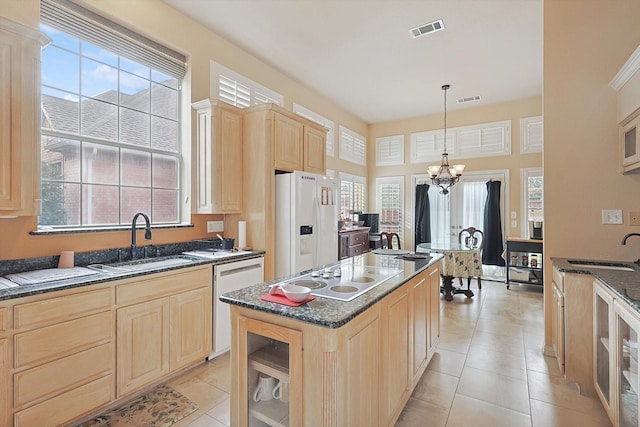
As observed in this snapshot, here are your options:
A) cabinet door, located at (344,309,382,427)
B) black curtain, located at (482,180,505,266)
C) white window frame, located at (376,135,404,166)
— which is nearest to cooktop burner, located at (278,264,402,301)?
cabinet door, located at (344,309,382,427)

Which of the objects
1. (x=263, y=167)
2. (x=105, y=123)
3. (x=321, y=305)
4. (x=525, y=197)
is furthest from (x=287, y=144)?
(x=525, y=197)

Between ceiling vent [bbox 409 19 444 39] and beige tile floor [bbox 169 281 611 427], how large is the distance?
3.52 metres

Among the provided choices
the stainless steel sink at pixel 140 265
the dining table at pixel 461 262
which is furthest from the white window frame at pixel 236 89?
the dining table at pixel 461 262

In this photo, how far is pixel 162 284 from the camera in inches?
92.2

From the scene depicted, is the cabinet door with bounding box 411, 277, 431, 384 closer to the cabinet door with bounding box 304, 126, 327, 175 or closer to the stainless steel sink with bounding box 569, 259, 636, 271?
the stainless steel sink with bounding box 569, 259, 636, 271

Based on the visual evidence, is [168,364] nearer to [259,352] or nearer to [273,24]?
[259,352]

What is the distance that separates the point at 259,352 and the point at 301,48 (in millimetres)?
3726

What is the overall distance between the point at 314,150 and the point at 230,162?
1217 millimetres

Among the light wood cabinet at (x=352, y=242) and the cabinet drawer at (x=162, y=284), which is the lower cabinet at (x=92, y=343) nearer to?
the cabinet drawer at (x=162, y=284)

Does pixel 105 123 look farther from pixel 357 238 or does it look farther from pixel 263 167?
pixel 357 238

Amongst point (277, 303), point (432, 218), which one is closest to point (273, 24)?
point (277, 303)

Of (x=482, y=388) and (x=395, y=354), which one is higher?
(x=395, y=354)

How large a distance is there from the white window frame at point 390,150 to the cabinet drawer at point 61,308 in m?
6.16

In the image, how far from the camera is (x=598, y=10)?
269 cm
